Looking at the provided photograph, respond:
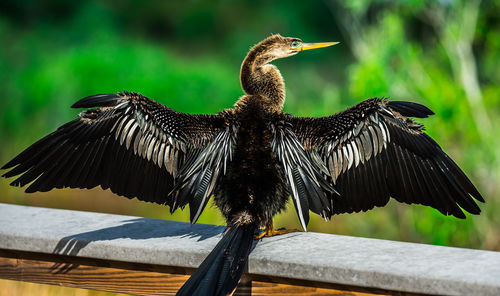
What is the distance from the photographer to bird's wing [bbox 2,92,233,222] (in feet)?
7.49

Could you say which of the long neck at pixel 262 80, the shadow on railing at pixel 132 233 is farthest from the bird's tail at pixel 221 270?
the long neck at pixel 262 80

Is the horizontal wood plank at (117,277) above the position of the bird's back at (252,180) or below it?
below

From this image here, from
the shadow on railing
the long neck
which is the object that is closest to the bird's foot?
the shadow on railing

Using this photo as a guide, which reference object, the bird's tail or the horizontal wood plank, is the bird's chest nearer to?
the bird's tail

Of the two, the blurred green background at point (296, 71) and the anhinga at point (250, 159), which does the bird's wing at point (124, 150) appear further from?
the blurred green background at point (296, 71)

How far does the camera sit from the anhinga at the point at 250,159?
2.24m

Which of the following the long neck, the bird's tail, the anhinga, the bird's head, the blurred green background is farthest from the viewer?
the blurred green background

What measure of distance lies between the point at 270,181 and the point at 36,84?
6523 millimetres

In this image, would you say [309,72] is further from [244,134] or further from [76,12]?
[244,134]

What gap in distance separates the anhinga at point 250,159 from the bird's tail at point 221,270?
199 millimetres

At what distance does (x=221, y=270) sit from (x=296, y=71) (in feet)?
25.9

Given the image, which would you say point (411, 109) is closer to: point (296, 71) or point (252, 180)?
point (252, 180)

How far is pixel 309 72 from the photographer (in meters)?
9.71

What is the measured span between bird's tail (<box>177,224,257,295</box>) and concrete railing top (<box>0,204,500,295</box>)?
4 cm
